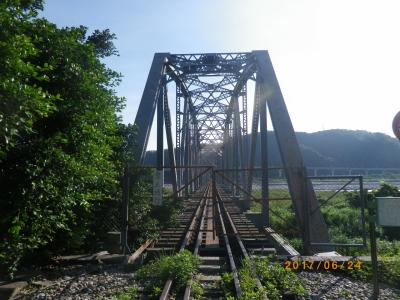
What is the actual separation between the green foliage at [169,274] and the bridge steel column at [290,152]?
350 centimetres

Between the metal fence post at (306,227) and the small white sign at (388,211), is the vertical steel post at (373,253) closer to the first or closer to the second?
the small white sign at (388,211)

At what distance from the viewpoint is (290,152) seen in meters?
11.2

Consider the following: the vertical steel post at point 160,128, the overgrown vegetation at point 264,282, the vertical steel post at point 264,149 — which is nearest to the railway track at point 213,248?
the overgrown vegetation at point 264,282

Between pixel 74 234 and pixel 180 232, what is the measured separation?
4.68m

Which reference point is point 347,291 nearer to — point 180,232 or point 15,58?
point 15,58

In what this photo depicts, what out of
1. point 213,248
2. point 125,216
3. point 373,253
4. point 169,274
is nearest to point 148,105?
point 125,216

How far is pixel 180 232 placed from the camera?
37.3ft

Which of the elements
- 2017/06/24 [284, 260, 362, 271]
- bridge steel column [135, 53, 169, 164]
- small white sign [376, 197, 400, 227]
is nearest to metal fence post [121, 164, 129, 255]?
bridge steel column [135, 53, 169, 164]

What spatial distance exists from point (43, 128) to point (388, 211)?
15.7 feet

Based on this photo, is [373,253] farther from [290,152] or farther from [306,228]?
[290,152]

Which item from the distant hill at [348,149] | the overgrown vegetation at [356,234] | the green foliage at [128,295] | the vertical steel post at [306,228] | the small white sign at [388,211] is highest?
the distant hill at [348,149]

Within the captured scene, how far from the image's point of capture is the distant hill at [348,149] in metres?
102

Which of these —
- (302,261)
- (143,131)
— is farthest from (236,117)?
(302,261)

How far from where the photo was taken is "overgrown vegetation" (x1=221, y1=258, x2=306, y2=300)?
5.23 meters
